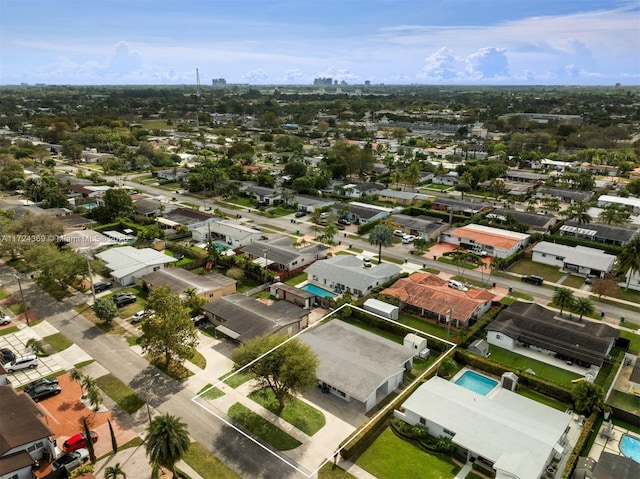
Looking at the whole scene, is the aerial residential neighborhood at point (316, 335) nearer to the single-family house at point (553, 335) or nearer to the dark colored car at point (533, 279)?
the single-family house at point (553, 335)

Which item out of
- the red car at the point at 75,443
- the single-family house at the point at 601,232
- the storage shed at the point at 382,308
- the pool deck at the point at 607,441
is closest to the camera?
the red car at the point at 75,443

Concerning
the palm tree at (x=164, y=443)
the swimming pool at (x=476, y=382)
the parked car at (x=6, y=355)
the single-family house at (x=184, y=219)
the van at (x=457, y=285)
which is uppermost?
the palm tree at (x=164, y=443)

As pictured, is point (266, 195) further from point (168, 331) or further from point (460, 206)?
point (168, 331)

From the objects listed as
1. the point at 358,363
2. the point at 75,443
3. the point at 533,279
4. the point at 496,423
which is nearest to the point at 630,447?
the point at 496,423

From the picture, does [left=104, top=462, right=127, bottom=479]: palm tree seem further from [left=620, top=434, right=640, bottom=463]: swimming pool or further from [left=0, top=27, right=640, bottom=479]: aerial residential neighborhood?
[left=620, top=434, right=640, bottom=463]: swimming pool

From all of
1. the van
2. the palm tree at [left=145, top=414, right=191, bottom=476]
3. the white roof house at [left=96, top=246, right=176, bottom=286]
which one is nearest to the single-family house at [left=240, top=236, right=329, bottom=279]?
the white roof house at [left=96, top=246, right=176, bottom=286]

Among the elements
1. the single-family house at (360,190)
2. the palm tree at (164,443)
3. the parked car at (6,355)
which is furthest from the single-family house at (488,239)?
the parked car at (6,355)
